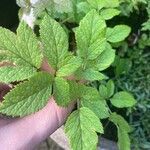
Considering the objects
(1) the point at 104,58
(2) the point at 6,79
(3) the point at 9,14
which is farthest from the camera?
(3) the point at 9,14

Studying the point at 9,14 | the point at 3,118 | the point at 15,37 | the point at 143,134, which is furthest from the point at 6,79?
the point at 9,14

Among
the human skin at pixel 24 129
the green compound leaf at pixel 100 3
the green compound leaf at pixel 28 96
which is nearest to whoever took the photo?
the green compound leaf at pixel 28 96

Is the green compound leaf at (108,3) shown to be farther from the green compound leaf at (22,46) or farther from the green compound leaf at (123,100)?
the green compound leaf at (22,46)

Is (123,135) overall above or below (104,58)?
below

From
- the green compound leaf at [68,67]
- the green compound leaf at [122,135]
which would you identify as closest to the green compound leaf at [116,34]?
the green compound leaf at [122,135]

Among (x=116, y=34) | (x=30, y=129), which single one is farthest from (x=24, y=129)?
(x=116, y=34)

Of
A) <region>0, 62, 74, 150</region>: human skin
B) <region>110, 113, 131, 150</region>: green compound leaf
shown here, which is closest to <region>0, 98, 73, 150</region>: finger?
<region>0, 62, 74, 150</region>: human skin

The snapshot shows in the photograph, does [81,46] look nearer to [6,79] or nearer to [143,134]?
[6,79]
